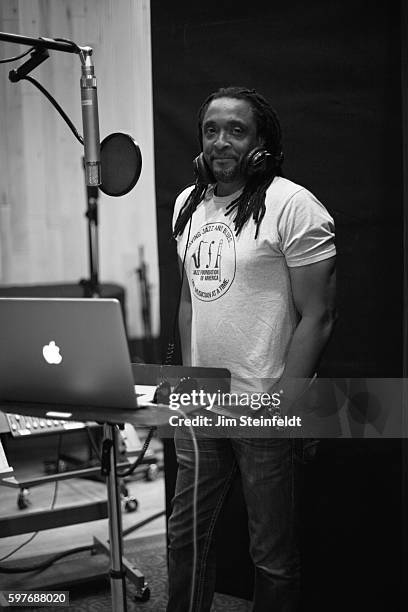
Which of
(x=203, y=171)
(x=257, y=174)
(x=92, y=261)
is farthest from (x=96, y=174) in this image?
(x=92, y=261)

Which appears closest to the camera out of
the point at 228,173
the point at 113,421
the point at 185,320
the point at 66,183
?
the point at 113,421

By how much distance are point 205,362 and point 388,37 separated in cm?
103

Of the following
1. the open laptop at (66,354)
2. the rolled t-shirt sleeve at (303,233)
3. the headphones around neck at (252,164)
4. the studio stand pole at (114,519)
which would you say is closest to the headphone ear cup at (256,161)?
the headphones around neck at (252,164)

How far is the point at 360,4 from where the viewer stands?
7.47 ft

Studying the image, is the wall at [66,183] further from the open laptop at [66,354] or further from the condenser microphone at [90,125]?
the open laptop at [66,354]

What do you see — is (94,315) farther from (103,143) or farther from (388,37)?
(388,37)

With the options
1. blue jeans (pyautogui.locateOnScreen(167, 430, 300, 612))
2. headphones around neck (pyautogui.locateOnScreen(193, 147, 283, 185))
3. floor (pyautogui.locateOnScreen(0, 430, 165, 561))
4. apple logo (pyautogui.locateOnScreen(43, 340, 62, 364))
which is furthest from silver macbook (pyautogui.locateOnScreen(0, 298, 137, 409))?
floor (pyautogui.locateOnScreen(0, 430, 165, 561))

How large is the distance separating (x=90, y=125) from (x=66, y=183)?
314cm

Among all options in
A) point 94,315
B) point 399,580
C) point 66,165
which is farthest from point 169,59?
point 66,165

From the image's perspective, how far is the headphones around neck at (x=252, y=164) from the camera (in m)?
2.02

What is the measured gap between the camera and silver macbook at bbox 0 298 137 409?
1646 mm

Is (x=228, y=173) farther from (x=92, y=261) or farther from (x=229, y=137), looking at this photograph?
(x=92, y=261)

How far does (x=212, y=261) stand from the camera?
2.06 metres

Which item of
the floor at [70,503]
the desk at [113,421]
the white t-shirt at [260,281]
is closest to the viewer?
the desk at [113,421]
